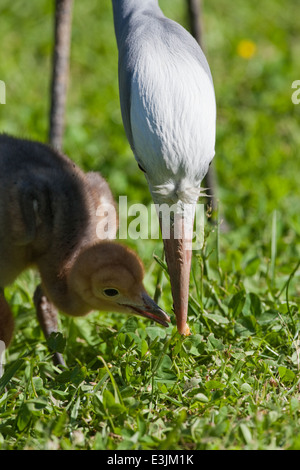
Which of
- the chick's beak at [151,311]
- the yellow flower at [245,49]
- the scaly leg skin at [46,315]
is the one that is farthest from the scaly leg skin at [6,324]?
the yellow flower at [245,49]

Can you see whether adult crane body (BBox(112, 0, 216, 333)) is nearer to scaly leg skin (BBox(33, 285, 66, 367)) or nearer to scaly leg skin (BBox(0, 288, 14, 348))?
scaly leg skin (BBox(0, 288, 14, 348))

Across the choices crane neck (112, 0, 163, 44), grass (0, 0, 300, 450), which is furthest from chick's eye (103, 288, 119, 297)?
crane neck (112, 0, 163, 44)

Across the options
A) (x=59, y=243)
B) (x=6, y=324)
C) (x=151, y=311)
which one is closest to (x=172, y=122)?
(x=151, y=311)

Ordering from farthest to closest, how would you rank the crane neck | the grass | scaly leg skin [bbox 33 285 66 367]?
scaly leg skin [bbox 33 285 66 367] → the crane neck → the grass

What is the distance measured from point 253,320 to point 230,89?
11.7ft

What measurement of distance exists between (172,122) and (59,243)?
990 millimetres

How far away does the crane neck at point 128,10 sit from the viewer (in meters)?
3.61

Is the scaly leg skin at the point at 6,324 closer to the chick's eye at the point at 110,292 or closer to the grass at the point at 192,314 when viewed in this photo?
the grass at the point at 192,314

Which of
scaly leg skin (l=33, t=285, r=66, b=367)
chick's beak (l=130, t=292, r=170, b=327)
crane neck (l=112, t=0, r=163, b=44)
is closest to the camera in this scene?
chick's beak (l=130, t=292, r=170, b=327)

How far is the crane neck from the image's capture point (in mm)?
3607

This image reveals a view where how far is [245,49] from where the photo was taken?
7.09 m

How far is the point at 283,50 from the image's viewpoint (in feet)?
23.6

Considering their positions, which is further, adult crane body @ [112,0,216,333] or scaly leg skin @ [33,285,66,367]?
scaly leg skin @ [33,285,66,367]

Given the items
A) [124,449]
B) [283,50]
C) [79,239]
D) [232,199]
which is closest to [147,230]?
[232,199]
